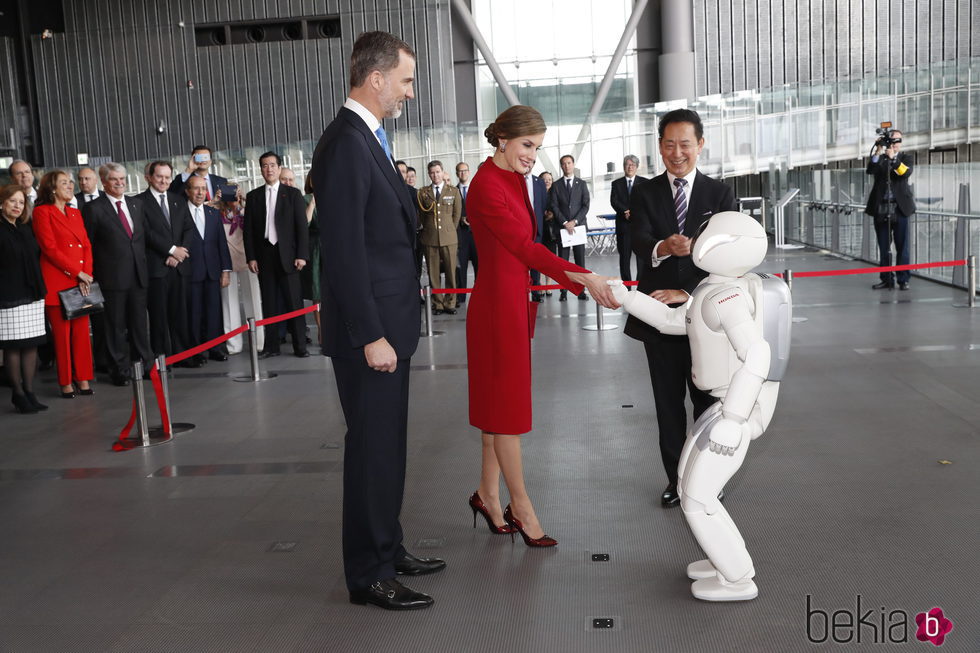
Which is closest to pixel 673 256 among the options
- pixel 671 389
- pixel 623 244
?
pixel 671 389

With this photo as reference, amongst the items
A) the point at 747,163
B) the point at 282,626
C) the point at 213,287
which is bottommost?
the point at 282,626

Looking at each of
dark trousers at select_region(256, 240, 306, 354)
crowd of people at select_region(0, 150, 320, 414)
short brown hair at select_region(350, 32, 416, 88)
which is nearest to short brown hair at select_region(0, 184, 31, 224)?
crowd of people at select_region(0, 150, 320, 414)

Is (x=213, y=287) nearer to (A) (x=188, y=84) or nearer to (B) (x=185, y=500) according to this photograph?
(B) (x=185, y=500)

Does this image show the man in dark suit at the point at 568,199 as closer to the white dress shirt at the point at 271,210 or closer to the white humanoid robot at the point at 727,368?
the white dress shirt at the point at 271,210

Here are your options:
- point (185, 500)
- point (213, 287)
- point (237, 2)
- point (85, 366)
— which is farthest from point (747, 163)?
point (185, 500)

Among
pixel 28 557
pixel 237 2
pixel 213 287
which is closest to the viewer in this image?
pixel 28 557

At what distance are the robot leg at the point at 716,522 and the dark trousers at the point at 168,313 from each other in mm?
5667

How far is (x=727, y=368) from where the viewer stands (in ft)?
10.0

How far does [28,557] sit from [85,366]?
11.2ft

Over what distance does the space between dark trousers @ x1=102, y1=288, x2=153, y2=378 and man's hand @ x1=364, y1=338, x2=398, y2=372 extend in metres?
4.93

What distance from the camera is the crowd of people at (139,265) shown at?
638cm

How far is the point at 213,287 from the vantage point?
823 centimetres

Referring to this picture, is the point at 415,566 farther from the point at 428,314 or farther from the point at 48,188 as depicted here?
the point at 428,314

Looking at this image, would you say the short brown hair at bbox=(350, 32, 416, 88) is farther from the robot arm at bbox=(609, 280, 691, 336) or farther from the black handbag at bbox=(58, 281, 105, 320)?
the black handbag at bbox=(58, 281, 105, 320)
